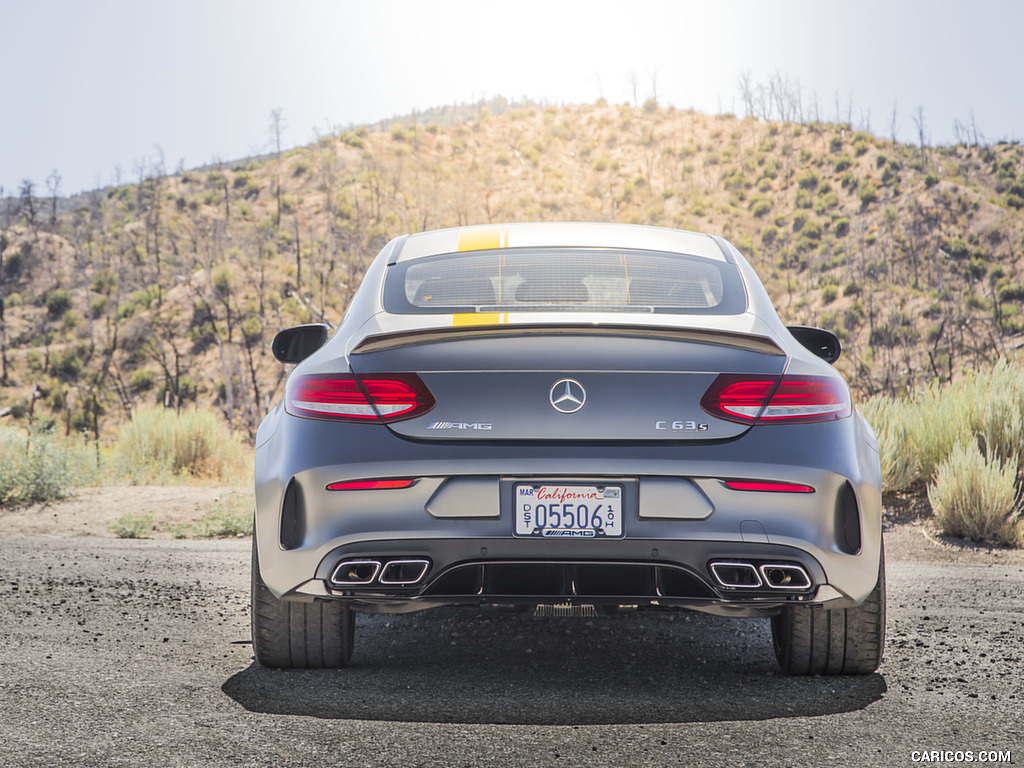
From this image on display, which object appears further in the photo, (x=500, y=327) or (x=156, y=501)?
(x=156, y=501)

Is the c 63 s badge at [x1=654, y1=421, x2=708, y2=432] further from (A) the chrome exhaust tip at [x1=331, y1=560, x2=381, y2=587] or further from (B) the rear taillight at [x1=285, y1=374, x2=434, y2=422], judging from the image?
(A) the chrome exhaust tip at [x1=331, y1=560, x2=381, y2=587]

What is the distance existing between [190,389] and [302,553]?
106 ft

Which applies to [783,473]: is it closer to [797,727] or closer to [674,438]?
[674,438]

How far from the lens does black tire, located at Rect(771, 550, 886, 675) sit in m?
3.60

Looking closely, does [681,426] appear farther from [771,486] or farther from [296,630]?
[296,630]

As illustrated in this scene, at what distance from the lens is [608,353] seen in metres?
3.25

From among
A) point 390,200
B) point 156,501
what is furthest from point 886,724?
point 390,200

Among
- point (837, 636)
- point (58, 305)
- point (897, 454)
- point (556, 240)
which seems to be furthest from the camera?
point (58, 305)

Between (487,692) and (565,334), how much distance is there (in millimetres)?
1299

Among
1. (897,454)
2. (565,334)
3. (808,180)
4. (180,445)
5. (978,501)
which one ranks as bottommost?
(180,445)

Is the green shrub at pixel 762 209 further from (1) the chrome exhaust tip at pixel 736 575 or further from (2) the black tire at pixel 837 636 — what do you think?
(1) the chrome exhaust tip at pixel 736 575

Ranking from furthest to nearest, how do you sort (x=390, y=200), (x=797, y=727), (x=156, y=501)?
(x=390, y=200), (x=156, y=501), (x=797, y=727)

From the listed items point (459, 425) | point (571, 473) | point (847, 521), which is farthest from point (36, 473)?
point (847, 521)

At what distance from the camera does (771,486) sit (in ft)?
10.4
